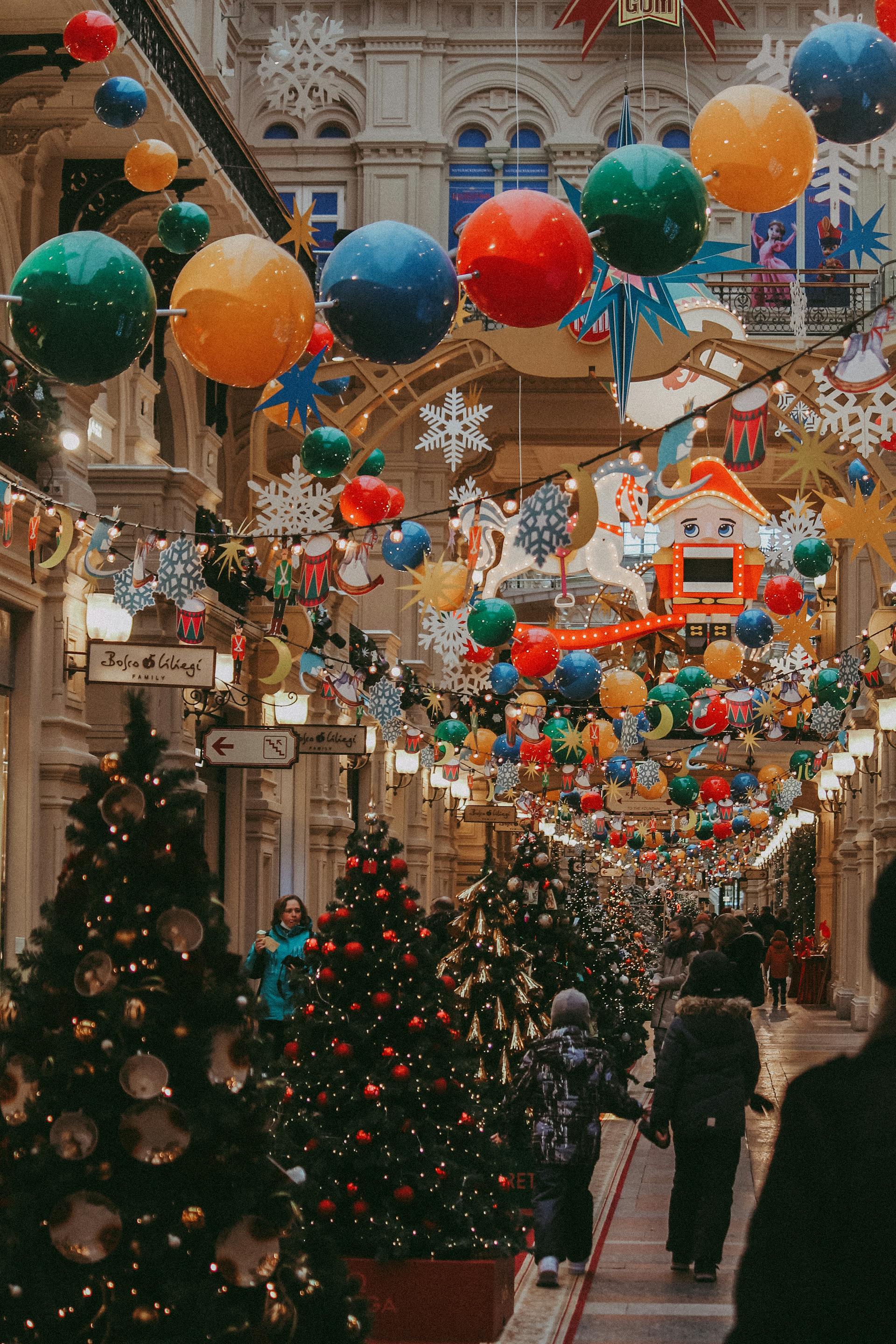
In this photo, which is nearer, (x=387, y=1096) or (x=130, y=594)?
(x=387, y=1096)

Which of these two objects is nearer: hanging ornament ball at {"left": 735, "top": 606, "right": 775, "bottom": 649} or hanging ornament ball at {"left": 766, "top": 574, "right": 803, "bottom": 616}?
hanging ornament ball at {"left": 766, "top": 574, "right": 803, "bottom": 616}

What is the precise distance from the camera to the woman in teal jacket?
12.1 metres

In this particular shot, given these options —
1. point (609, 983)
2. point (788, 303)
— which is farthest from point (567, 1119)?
point (788, 303)

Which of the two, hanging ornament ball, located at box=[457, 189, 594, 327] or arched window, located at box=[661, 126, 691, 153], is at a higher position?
arched window, located at box=[661, 126, 691, 153]

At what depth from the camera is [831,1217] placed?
8.15ft

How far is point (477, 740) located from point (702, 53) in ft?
33.1

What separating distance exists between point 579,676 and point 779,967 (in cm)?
1709

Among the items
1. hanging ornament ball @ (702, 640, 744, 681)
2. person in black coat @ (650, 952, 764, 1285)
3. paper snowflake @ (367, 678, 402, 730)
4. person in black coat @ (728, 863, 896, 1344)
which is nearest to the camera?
person in black coat @ (728, 863, 896, 1344)

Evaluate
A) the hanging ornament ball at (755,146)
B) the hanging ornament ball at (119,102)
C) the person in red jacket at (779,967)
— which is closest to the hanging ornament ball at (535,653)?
the hanging ornament ball at (119,102)

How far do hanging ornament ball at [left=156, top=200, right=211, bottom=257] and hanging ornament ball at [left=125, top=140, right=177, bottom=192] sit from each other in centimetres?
88

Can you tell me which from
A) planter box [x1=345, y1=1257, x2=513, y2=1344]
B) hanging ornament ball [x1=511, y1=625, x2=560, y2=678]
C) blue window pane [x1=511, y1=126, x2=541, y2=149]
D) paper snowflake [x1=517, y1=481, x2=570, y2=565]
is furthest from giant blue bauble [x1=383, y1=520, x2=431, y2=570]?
blue window pane [x1=511, y1=126, x2=541, y2=149]

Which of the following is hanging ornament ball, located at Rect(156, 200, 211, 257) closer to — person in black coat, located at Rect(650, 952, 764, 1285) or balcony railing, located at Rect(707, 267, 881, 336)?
person in black coat, located at Rect(650, 952, 764, 1285)

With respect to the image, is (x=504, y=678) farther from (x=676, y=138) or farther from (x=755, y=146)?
(x=755, y=146)

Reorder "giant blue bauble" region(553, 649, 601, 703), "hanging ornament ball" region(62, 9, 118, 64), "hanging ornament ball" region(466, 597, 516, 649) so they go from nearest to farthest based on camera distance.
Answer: "hanging ornament ball" region(62, 9, 118, 64) → "hanging ornament ball" region(466, 597, 516, 649) → "giant blue bauble" region(553, 649, 601, 703)
